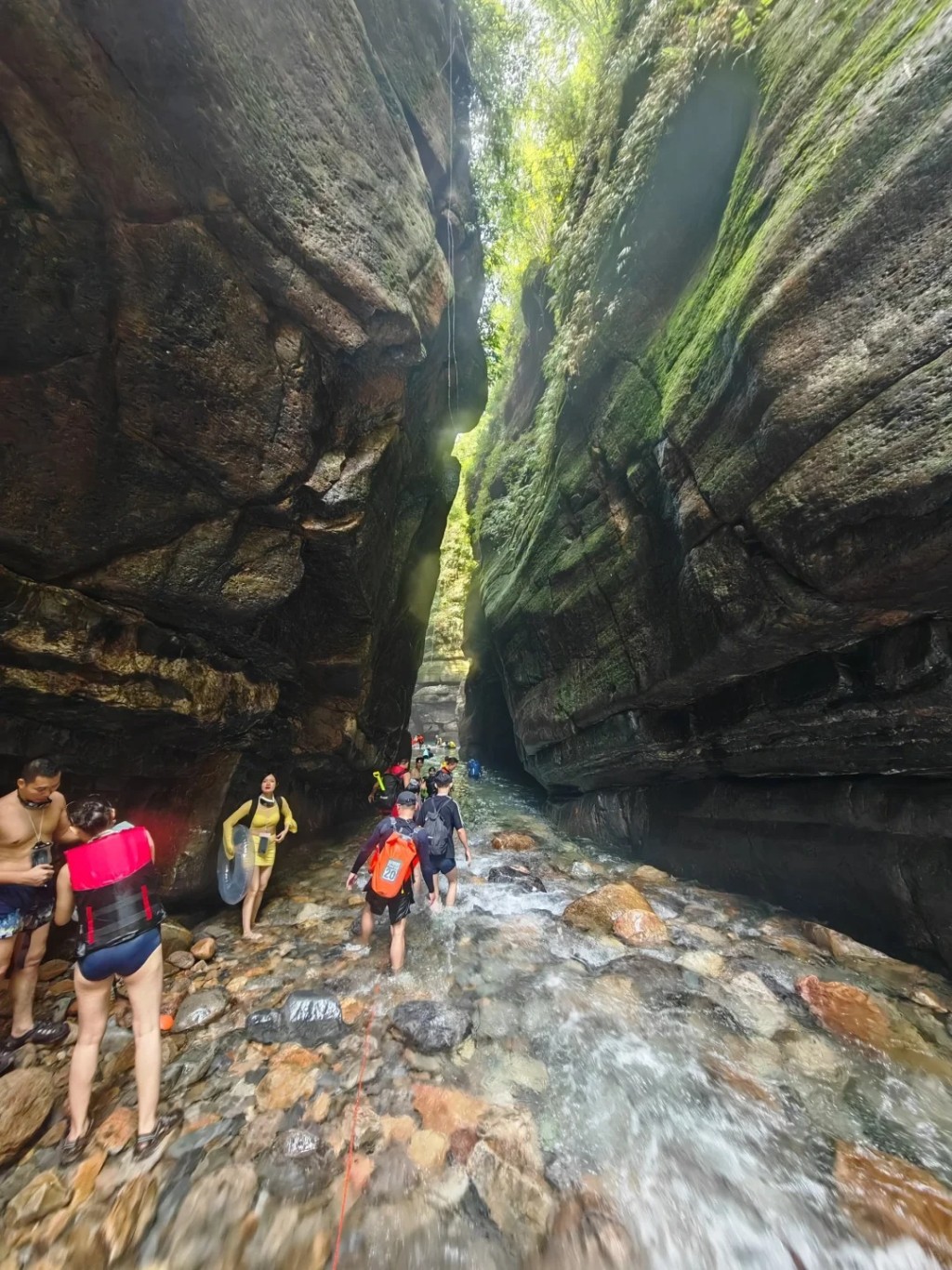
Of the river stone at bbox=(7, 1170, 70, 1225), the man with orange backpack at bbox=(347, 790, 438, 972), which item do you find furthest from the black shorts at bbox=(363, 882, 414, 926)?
the river stone at bbox=(7, 1170, 70, 1225)

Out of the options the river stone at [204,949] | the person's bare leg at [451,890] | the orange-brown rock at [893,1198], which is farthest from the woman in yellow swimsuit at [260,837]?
the orange-brown rock at [893,1198]

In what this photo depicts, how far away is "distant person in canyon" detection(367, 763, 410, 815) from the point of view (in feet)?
47.6

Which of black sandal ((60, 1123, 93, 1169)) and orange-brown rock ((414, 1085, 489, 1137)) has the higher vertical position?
black sandal ((60, 1123, 93, 1169))

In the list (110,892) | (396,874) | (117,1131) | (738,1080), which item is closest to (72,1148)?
(117,1131)

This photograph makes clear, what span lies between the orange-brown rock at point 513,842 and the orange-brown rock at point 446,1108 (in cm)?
815

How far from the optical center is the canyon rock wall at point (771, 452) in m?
4.06

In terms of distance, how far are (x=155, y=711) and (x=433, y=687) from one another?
33.4 meters

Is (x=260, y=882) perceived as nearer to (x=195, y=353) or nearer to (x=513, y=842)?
(x=513, y=842)

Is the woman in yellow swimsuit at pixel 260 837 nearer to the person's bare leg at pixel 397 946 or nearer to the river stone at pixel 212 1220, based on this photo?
the person's bare leg at pixel 397 946

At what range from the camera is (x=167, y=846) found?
7344 mm

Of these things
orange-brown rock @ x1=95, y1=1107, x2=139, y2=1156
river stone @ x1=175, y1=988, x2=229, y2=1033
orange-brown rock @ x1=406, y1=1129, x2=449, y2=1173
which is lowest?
orange-brown rock @ x1=406, y1=1129, x2=449, y2=1173

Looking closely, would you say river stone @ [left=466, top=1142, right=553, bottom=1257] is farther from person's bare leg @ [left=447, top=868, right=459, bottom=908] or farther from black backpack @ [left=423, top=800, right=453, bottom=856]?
person's bare leg @ [left=447, top=868, right=459, bottom=908]

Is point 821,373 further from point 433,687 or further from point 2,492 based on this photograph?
point 433,687

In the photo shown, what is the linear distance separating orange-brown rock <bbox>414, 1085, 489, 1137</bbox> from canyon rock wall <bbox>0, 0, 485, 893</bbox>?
511 cm
